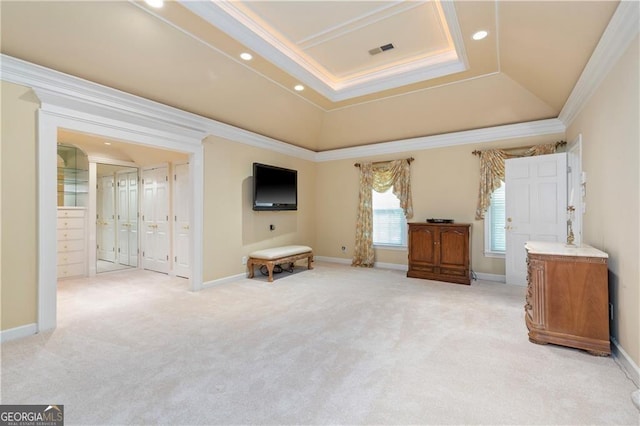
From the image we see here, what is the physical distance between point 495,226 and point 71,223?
7.90 m

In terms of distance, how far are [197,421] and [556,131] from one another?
6014 mm

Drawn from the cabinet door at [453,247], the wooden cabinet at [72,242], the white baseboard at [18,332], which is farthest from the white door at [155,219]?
the cabinet door at [453,247]

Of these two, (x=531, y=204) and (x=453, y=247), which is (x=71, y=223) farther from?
(x=531, y=204)

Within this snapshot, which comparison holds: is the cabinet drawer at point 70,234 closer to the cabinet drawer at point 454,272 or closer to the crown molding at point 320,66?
the crown molding at point 320,66

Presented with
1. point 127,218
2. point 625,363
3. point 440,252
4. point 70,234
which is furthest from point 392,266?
point 70,234

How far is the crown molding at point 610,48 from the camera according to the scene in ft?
6.74

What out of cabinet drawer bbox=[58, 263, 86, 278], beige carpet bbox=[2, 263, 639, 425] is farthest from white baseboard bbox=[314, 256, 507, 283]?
cabinet drawer bbox=[58, 263, 86, 278]

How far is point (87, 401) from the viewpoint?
1880 mm

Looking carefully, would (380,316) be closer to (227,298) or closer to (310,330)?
(310,330)

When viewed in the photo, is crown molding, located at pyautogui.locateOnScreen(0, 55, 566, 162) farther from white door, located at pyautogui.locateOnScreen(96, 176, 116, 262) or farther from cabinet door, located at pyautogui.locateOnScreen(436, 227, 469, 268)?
white door, located at pyautogui.locateOnScreen(96, 176, 116, 262)

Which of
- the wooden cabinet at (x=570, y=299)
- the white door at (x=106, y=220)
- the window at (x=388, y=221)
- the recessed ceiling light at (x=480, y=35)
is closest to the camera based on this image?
the wooden cabinet at (x=570, y=299)

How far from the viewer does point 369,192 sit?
253 inches

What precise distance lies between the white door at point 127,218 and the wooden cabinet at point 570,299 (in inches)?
280

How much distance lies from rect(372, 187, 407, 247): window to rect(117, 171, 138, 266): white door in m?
5.30
